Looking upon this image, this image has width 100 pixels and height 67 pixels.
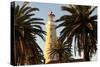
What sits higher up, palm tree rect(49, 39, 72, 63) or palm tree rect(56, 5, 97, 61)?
palm tree rect(56, 5, 97, 61)

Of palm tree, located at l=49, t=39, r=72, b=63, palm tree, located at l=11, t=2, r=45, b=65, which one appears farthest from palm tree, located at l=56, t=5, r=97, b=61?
palm tree, located at l=11, t=2, r=45, b=65

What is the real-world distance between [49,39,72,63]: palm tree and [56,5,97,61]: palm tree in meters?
0.04

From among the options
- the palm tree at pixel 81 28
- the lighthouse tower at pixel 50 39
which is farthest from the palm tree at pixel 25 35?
the palm tree at pixel 81 28

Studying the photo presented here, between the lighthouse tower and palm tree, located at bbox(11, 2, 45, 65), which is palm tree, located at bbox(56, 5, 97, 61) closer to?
the lighthouse tower

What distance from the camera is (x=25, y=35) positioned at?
57.3 inches

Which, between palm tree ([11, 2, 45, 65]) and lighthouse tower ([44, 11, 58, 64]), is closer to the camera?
palm tree ([11, 2, 45, 65])

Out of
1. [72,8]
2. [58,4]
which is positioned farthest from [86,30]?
[58,4]

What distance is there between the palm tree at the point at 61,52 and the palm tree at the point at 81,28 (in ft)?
0.15

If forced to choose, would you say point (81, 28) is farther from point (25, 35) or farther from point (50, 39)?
point (25, 35)

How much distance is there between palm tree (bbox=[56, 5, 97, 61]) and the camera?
1591 mm

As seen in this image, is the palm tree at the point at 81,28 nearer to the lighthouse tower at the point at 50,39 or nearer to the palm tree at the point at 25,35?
the lighthouse tower at the point at 50,39

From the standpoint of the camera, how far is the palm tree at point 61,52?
1551 mm

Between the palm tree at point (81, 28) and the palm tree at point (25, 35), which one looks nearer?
the palm tree at point (25, 35)
